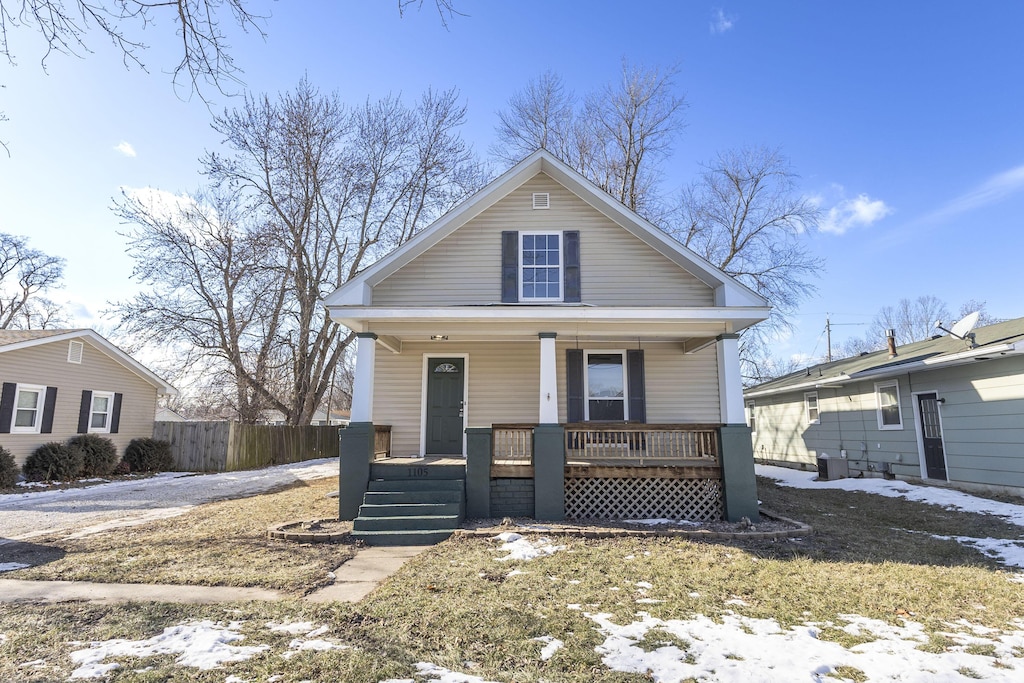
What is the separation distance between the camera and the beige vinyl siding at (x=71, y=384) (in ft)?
44.1

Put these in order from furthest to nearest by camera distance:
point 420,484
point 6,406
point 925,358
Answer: point 6,406
point 925,358
point 420,484

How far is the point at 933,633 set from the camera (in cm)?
367

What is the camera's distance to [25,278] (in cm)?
2945

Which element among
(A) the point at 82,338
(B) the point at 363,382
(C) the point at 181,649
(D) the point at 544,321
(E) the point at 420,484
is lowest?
(C) the point at 181,649

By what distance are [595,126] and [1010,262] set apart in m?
22.6

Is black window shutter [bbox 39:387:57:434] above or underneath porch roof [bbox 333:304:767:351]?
underneath

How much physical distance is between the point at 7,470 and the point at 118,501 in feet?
14.4

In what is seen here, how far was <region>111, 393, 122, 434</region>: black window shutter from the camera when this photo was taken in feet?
53.5

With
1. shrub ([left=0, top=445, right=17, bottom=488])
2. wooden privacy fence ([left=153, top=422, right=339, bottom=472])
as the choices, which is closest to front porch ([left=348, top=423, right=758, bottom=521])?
shrub ([left=0, top=445, right=17, bottom=488])

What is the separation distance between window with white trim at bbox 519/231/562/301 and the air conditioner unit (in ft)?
30.5

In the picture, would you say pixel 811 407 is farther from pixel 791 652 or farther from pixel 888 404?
pixel 791 652

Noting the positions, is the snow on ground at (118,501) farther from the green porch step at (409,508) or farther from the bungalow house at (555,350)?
the bungalow house at (555,350)

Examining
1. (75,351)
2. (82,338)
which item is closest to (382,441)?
(75,351)

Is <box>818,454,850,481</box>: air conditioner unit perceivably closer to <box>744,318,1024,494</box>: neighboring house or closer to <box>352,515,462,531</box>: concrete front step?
<box>744,318,1024,494</box>: neighboring house
